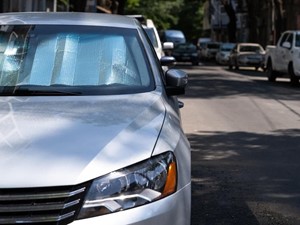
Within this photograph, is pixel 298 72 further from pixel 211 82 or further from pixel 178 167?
pixel 178 167

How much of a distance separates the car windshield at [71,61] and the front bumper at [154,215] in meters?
1.23

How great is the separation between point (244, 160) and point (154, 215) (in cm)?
519

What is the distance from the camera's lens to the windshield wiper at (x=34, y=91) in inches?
168

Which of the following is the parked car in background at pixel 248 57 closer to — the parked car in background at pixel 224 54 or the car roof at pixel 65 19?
the parked car in background at pixel 224 54

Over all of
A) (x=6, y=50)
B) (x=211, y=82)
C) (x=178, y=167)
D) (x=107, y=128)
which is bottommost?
(x=211, y=82)

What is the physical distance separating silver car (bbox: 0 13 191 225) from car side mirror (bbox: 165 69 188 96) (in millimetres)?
11

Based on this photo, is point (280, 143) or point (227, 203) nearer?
point (227, 203)

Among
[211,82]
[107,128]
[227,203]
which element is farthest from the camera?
Result: [211,82]

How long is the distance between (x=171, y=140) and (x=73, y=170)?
30.3 inches

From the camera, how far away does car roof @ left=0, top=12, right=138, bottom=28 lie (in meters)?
4.98

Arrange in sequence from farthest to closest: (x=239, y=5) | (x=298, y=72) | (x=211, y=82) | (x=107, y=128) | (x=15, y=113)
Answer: (x=239, y=5)
(x=211, y=82)
(x=298, y=72)
(x=15, y=113)
(x=107, y=128)

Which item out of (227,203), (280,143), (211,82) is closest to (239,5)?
(211,82)

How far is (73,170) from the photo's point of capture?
10.1 feet

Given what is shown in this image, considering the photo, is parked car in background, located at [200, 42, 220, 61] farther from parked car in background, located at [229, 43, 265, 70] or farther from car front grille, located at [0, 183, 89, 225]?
car front grille, located at [0, 183, 89, 225]
